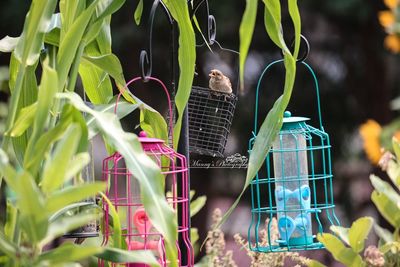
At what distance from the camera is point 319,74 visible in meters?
4.80

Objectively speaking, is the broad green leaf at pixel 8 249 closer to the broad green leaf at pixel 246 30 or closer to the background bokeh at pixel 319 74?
the broad green leaf at pixel 246 30

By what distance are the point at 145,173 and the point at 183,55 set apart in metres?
0.58

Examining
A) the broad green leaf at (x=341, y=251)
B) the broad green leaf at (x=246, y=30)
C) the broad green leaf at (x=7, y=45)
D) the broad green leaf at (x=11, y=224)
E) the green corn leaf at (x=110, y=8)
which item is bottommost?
the broad green leaf at (x=341, y=251)

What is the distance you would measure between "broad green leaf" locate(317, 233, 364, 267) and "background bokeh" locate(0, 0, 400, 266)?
2.76 m

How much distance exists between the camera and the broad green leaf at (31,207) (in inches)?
45.8

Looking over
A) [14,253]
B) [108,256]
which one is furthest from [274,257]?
[14,253]

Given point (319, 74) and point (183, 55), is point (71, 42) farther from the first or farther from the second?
point (319, 74)

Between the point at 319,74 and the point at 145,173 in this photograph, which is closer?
the point at 145,173

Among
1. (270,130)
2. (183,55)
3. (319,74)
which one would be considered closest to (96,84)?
(183,55)

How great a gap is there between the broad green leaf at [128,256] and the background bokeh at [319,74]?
9.81 ft

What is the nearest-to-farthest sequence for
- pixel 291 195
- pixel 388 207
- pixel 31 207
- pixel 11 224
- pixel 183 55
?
pixel 31 207 < pixel 11 224 < pixel 388 207 < pixel 183 55 < pixel 291 195

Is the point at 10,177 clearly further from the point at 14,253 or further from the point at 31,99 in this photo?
the point at 31,99

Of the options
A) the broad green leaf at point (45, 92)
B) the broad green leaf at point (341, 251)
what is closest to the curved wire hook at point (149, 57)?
the broad green leaf at point (45, 92)

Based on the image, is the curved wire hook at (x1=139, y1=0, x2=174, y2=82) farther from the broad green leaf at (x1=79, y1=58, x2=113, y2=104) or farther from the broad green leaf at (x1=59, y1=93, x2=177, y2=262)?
the broad green leaf at (x1=59, y1=93, x2=177, y2=262)
